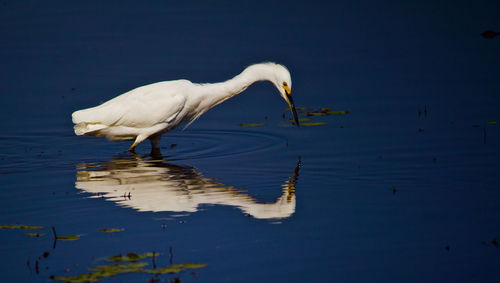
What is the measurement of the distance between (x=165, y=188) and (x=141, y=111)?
2197mm

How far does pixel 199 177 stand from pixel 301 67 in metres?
6.60

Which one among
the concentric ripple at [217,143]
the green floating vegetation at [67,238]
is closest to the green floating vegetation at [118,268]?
the green floating vegetation at [67,238]

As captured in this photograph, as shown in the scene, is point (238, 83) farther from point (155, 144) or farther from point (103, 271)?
point (103, 271)

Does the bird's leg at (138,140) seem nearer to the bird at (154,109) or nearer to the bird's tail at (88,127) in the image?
the bird at (154,109)

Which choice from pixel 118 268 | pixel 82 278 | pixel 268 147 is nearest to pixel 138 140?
pixel 268 147

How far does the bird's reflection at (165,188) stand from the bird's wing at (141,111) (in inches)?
23.4

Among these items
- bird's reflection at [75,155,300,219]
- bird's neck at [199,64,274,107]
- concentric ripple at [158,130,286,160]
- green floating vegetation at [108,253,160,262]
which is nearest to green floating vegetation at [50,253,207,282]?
green floating vegetation at [108,253,160,262]

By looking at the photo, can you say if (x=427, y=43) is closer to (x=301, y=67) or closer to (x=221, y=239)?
(x=301, y=67)

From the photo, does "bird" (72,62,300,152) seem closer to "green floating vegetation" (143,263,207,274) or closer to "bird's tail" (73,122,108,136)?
"bird's tail" (73,122,108,136)

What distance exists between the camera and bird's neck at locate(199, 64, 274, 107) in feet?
37.0

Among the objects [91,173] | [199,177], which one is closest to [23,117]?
[91,173]

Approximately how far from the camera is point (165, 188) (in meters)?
9.12

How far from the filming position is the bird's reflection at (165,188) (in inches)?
330

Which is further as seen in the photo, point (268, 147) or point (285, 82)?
point (268, 147)
